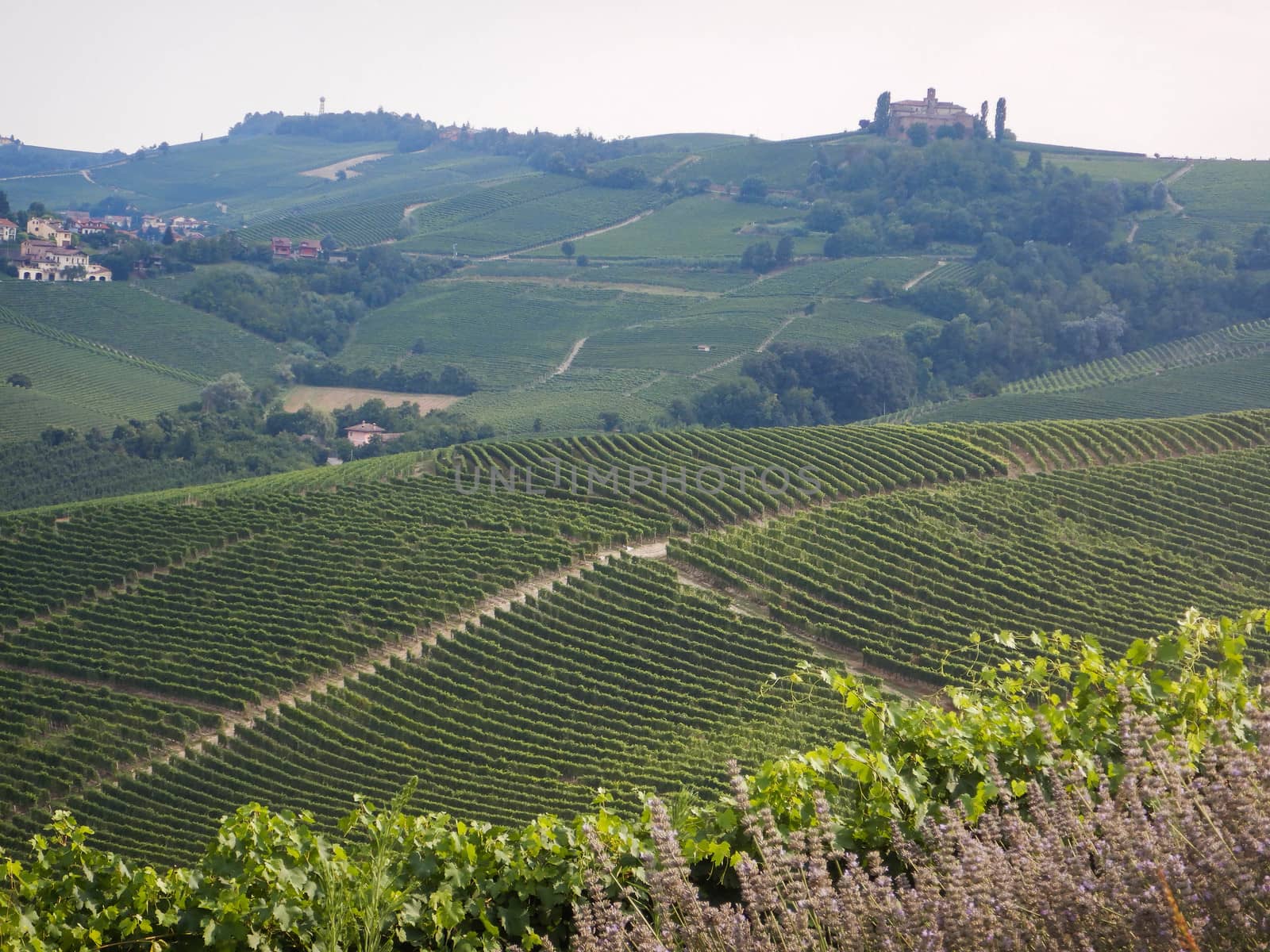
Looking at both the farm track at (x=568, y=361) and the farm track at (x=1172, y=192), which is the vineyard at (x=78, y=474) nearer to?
the farm track at (x=568, y=361)

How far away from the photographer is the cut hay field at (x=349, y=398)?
91375 mm

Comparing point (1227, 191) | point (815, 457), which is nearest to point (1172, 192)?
point (1227, 191)

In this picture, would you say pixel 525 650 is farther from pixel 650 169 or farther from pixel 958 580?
pixel 650 169

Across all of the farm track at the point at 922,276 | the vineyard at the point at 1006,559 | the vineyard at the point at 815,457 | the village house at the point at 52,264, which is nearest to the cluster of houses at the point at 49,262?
the village house at the point at 52,264

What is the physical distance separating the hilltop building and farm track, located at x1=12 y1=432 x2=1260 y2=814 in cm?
10965

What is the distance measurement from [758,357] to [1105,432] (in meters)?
41.9

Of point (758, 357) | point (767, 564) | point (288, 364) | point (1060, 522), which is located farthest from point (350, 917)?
point (288, 364)

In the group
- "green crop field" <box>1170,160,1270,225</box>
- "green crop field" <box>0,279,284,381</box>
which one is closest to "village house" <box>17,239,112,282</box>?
"green crop field" <box>0,279,284,381</box>

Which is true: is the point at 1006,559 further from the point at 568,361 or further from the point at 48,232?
the point at 48,232

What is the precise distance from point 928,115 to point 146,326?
91926mm

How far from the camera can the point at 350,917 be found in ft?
22.5

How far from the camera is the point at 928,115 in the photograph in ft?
479

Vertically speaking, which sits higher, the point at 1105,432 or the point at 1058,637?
the point at 1058,637

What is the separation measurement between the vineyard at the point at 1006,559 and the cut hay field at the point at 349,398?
53489 millimetres
